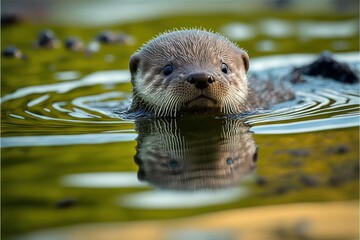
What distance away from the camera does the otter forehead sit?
6.35m

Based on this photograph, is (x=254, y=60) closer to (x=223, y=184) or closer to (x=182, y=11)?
(x=182, y=11)

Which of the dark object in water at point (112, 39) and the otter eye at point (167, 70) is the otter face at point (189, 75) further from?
the dark object in water at point (112, 39)

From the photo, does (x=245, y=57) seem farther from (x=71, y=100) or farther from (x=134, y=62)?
(x=71, y=100)

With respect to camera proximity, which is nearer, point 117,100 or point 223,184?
point 223,184

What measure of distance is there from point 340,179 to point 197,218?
0.95 metres

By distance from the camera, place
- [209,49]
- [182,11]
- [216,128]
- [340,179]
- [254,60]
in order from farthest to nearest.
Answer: [182,11]
[254,60]
[209,49]
[216,128]
[340,179]

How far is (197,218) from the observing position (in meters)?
3.59

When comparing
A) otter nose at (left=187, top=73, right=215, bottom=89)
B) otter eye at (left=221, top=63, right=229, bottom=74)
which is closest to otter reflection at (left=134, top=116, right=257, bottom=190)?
otter nose at (left=187, top=73, right=215, bottom=89)

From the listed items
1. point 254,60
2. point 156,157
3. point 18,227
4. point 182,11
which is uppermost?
point 182,11

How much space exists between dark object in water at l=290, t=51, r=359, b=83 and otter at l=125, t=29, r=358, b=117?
982 mm

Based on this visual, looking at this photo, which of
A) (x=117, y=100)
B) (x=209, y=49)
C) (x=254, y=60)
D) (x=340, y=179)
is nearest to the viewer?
(x=340, y=179)

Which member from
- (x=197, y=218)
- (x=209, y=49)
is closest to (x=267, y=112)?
(x=209, y=49)

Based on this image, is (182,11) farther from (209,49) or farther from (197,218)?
(197,218)

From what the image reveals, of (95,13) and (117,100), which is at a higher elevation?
(95,13)
